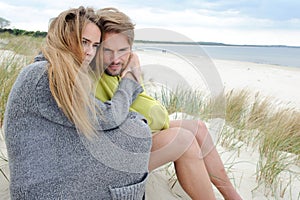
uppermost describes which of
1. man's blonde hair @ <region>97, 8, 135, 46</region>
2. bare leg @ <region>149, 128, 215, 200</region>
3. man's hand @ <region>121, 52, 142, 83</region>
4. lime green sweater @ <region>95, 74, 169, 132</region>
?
man's blonde hair @ <region>97, 8, 135, 46</region>

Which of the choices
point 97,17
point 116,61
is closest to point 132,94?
point 116,61

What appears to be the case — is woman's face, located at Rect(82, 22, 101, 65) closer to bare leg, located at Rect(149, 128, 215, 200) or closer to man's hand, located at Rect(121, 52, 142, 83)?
man's hand, located at Rect(121, 52, 142, 83)

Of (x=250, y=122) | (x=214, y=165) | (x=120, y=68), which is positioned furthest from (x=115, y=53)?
(x=250, y=122)

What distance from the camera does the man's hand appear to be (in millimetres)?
1827

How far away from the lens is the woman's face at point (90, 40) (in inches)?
65.3

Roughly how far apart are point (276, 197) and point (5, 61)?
8.57 ft

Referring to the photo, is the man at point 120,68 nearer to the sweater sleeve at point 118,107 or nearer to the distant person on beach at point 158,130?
the distant person on beach at point 158,130

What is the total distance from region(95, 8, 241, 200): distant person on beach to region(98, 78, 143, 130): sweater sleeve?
4.8 inches

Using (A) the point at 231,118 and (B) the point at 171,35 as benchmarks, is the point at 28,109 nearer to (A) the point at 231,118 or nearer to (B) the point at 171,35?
(B) the point at 171,35

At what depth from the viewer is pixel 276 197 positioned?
2350 mm

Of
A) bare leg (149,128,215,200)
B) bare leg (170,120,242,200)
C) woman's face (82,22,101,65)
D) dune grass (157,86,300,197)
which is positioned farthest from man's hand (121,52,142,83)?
dune grass (157,86,300,197)

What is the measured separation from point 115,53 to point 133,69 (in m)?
0.12

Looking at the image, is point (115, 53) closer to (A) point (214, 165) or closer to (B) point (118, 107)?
(B) point (118, 107)

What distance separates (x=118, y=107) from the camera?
152cm
